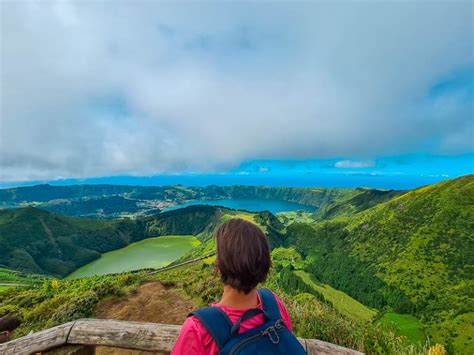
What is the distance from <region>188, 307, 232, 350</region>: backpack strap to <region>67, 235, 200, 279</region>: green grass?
123m

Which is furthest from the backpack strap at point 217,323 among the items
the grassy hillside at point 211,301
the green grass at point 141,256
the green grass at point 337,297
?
the green grass at point 141,256

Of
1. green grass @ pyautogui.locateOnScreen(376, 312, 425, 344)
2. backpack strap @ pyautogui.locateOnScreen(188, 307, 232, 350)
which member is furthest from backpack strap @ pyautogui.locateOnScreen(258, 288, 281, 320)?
green grass @ pyautogui.locateOnScreen(376, 312, 425, 344)

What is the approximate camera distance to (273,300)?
2115 mm

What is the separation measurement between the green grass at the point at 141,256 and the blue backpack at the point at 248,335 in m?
123

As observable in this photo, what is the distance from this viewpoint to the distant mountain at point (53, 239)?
394 ft

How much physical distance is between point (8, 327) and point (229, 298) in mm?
4690

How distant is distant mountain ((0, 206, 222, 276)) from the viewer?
120062 millimetres

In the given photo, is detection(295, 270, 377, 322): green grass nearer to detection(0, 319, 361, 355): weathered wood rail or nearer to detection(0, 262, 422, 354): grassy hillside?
detection(0, 262, 422, 354): grassy hillside

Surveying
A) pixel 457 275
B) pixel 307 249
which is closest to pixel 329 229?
pixel 307 249

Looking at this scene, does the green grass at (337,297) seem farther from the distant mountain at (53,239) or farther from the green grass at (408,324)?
the distant mountain at (53,239)

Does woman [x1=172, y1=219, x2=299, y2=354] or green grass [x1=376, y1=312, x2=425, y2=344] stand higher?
woman [x1=172, y1=219, x2=299, y2=354]

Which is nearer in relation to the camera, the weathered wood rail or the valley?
the weathered wood rail

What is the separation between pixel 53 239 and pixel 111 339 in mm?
160784

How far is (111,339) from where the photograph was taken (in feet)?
9.86
